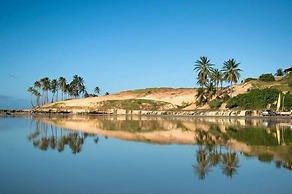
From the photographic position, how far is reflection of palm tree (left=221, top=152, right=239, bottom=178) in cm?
1324

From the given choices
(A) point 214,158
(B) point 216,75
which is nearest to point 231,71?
(B) point 216,75

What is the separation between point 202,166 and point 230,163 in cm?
141

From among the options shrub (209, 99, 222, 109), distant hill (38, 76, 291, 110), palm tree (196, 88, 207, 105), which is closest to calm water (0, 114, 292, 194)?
shrub (209, 99, 222, 109)

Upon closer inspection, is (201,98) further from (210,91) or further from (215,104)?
(215,104)

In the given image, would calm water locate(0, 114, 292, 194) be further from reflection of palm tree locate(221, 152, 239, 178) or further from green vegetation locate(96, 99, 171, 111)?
green vegetation locate(96, 99, 171, 111)

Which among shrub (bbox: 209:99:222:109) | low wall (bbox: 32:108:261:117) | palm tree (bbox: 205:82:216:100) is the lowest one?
low wall (bbox: 32:108:261:117)

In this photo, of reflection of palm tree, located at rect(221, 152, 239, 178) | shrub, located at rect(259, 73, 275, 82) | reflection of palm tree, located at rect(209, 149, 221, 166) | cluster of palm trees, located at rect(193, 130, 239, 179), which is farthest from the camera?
shrub, located at rect(259, 73, 275, 82)

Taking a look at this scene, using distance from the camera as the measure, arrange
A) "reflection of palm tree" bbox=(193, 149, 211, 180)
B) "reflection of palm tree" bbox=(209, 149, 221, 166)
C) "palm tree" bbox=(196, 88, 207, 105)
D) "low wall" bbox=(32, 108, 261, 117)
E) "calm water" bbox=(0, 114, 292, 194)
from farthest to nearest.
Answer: "palm tree" bbox=(196, 88, 207, 105), "low wall" bbox=(32, 108, 261, 117), "reflection of palm tree" bbox=(209, 149, 221, 166), "reflection of palm tree" bbox=(193, 149, 211, 180), "calm water" bbox=(0, 114, 292, 194)

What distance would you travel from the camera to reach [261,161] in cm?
1572

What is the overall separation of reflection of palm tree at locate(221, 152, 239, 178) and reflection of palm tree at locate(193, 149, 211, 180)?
2.07ft

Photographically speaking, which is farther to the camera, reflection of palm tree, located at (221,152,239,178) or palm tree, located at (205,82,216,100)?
palm tree, located at (205,82,216,100)

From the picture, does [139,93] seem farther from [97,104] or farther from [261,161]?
[261,161]

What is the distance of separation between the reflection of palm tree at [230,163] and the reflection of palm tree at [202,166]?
631 millimetres

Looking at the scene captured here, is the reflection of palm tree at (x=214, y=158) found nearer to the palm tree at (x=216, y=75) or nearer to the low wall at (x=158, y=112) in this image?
the low wall at (x=158, y=112)
